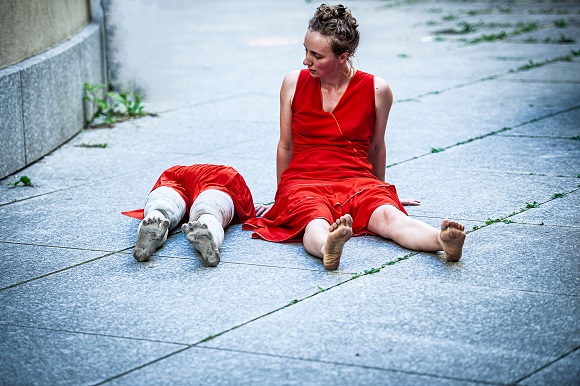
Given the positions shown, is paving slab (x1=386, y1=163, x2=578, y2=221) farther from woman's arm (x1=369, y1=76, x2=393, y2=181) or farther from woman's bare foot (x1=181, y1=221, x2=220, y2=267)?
woman's bare foot (x1=181, y1=221, x2=220, y2=267)

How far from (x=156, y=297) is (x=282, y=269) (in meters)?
0.64

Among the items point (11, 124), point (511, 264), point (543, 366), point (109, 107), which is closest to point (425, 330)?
point (543, 366)

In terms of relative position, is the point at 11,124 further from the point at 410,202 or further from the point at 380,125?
the point at 410,202

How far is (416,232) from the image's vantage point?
435cm

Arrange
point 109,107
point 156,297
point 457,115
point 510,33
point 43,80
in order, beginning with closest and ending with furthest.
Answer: point 156,297, point 43,80, point 457,115, point 109,107, point 510,33

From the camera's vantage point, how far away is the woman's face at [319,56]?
4.55 meters

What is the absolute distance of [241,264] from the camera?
4.22 m

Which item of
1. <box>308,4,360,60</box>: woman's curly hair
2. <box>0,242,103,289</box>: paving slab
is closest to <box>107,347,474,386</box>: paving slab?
<box>0,242,103,289</box>: paving slab

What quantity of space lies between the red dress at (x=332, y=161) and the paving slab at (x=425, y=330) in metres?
0.80

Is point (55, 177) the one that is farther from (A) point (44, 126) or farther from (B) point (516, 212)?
(B) point (516, 212)

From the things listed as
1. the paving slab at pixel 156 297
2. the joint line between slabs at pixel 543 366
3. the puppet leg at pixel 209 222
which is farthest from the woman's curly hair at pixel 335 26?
the joint line between slabs at pixel 543 366

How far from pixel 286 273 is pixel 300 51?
27.3ft

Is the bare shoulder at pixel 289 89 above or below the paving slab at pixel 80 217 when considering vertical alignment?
above

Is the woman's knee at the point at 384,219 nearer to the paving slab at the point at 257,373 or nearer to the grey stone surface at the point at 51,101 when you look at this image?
the paving slab at the point at 257,373
